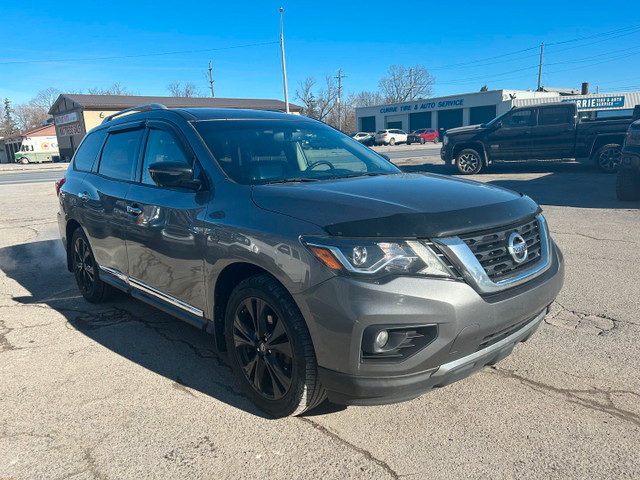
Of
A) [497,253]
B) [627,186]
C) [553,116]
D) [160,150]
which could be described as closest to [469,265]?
[497,253]

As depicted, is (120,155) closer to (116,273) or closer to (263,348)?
(116,273)

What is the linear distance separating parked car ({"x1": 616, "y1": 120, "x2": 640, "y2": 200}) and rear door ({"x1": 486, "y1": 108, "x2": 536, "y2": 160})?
217 inches

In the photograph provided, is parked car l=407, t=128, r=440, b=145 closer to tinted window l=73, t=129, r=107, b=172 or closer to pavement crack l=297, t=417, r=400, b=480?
tinted window l=73, t=129, r=107, b=172

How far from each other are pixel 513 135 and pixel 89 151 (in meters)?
13.1

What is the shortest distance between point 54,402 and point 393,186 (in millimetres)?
2472

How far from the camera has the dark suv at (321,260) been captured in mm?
2318

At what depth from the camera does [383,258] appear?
2.33 metres

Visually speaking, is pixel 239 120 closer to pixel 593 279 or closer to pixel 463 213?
pixel 463 213

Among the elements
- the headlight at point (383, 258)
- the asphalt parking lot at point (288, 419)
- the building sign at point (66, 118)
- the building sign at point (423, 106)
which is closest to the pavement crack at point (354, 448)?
the asphalt parking lot at point (288, 419)

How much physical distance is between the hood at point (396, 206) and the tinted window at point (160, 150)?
35.5 inches

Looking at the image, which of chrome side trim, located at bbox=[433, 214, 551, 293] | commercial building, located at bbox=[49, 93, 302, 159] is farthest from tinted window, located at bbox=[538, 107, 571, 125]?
commercial building, located at bbox=[49, 93, 302, 159]

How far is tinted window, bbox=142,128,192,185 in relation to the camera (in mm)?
3556

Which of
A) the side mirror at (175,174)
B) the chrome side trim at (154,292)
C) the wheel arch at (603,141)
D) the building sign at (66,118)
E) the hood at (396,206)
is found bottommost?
the chrome side trim at (154,292)

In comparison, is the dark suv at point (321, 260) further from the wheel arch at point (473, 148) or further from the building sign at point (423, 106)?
the building sign at point (423, 106)
